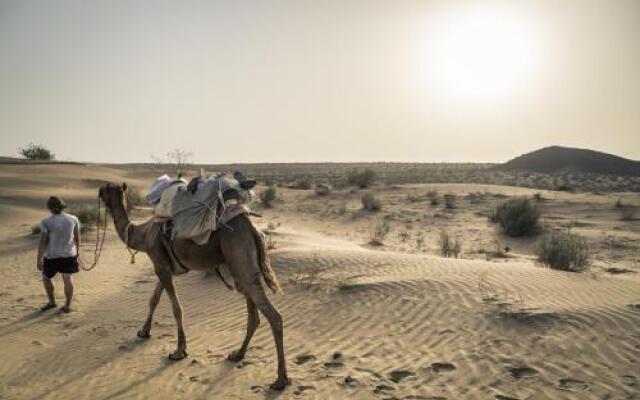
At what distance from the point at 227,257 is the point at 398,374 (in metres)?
2.55

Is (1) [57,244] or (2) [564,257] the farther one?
(2) [564,257]

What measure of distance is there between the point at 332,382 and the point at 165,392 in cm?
198

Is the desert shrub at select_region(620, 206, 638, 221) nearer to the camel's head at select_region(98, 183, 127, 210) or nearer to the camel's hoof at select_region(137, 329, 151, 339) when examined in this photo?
the camel's hoof at select_region(137, 329, 151, 339)

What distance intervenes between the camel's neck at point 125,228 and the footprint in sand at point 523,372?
541cm

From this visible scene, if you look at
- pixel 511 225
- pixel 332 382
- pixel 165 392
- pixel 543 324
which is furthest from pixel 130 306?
pixel 511 225

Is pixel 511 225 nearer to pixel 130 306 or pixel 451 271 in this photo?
pixel 451 271

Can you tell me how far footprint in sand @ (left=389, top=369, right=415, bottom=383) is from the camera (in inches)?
242

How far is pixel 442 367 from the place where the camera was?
21.0 ft

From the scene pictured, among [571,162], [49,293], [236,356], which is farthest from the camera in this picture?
[571,162]

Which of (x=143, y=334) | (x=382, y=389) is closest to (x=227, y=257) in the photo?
(x=382, y=389)

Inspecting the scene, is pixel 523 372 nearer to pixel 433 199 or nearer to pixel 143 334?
pixel 143 334

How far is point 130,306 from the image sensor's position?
390 inches

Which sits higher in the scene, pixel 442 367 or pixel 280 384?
pixel 442 367

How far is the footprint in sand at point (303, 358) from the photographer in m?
6.85
